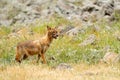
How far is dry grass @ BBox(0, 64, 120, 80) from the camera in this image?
15.3 metres

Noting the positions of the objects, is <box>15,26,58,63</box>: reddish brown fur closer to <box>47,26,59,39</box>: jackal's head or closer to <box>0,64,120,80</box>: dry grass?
<box>47,26,59,39</box>: jackal's head

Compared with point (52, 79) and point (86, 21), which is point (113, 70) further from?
point (86, 21)

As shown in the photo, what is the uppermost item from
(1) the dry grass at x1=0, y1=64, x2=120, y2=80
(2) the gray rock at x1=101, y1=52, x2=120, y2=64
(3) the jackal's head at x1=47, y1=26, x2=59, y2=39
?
(3) the jackal's head at x1=47, y1=26, x2=59, y2=39

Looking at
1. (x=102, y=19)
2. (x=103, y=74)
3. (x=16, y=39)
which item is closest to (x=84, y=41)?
(x=16, y=39)

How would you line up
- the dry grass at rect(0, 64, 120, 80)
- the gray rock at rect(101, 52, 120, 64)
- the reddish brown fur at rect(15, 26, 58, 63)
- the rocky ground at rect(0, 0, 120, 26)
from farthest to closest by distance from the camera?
the rocky ground at rect(0, 0, 120, 26), the reddish brown fur at rect(15, 26, 58, 63), the gray rock at rect(101, 52, 120, 64), the dry grass at rect(0, 64, 120, 80)

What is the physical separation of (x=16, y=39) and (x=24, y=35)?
2.06 m

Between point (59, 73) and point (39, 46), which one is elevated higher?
point (39, 46)

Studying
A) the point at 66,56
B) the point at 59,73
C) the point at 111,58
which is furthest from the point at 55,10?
the point at 59,73

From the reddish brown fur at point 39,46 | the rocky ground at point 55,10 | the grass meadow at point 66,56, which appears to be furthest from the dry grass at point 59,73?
the rocky ground at point 55,10

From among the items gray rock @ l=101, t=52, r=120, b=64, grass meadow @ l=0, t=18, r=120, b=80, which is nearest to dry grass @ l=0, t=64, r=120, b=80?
grass meadow @ l=0, t=18, r=120, b=80

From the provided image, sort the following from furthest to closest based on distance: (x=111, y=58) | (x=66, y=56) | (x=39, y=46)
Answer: (x=66, y=56), (x=39, y=46), (x=111, y=58)

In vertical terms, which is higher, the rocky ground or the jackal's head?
the jackal's head

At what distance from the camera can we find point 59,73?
16.1 metres

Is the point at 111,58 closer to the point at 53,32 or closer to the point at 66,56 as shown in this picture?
the point at 53,32
